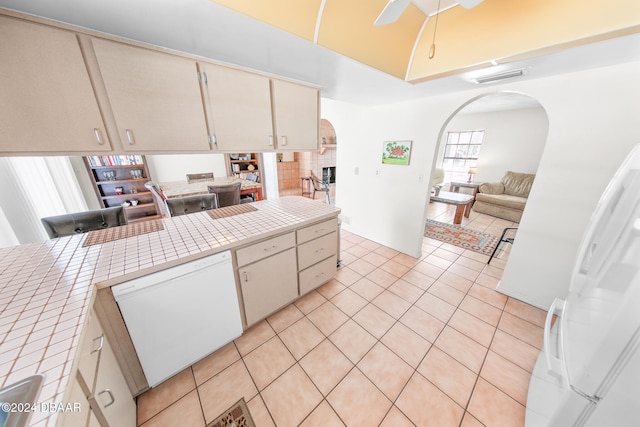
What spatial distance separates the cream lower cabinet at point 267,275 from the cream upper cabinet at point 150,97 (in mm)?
964

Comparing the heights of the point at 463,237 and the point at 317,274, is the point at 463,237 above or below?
below

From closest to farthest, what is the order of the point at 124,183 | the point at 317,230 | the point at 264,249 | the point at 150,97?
the point at 150,97
the point at 264,249
the point at 317,230
the point at 124,183

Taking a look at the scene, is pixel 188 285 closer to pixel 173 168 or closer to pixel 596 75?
pixel 596 75

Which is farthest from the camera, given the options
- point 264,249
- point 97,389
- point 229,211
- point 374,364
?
point 229,211

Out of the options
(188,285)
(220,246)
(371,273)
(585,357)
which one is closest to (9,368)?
(188,285)

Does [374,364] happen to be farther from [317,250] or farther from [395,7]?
[395,7]

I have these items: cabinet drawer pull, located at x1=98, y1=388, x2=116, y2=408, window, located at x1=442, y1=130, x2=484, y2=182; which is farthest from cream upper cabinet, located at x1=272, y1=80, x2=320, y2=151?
window, located at x1=442, y1=130, x2=484, y2=182

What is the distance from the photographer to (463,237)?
354cm

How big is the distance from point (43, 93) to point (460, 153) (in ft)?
24.7

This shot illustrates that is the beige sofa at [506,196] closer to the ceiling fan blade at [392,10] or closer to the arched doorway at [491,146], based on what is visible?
the arched doorway at [491,146]

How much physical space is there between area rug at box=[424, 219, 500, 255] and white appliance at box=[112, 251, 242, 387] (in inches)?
136

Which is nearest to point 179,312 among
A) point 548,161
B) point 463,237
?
point 548,161

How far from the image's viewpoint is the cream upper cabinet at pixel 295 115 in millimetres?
1904

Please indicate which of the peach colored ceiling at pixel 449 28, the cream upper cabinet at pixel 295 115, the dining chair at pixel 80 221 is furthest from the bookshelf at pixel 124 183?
the peach colored ceiling at pixel 449 28
